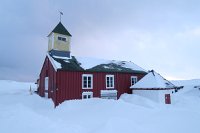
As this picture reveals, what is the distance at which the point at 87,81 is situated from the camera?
2292 centimetres

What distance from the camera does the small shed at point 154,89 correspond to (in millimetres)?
22547

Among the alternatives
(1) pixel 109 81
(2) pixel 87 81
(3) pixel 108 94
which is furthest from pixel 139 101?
(2) pixel 87 81

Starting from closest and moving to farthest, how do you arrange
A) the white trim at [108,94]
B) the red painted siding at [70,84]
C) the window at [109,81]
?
1. the red painted siding at [70,84]
2. the white trim at [108,94]
3. the window at [109,81]

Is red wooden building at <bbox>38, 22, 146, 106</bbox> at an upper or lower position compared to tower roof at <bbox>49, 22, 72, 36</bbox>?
lower

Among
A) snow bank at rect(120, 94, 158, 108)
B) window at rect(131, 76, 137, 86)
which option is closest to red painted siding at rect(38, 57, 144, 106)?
window at rect(131, 76, 137, 86)

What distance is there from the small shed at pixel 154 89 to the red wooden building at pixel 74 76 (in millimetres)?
2459

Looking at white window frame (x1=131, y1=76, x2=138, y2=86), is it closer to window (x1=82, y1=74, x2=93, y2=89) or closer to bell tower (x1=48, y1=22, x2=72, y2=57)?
window (x1=82, y1=74, x2=93, y2=89)

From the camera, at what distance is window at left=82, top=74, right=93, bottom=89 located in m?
22.7

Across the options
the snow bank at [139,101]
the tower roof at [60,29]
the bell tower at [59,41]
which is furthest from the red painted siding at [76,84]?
the tower roof at [60,29]

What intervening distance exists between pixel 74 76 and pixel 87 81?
1961mm

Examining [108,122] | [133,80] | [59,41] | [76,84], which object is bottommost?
[108,122]

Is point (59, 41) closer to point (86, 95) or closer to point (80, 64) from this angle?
point (80, 64)

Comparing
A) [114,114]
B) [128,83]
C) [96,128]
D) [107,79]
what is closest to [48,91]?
[107,79]

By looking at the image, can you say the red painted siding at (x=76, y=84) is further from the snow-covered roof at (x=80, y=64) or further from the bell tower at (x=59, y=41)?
the bell tower at (x=59, y=41)
